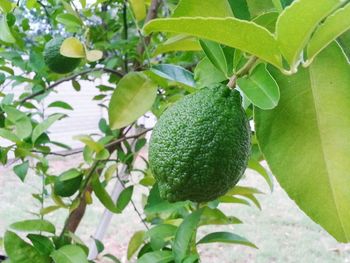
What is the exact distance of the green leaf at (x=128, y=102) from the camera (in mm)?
657

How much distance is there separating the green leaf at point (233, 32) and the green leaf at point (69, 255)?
548 millimetres

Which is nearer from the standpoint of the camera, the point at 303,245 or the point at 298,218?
the point at 303,245

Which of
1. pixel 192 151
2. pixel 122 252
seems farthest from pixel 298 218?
pixel 192 151

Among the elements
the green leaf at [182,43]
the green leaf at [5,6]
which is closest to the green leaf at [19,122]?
the green leaf at [5,6]

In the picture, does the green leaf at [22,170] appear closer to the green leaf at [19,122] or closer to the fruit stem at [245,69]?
the green leaf at [19,122]

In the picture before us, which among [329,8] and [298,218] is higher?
[329,8]

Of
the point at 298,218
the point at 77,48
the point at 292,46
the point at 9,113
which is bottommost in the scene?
the point at 298,218

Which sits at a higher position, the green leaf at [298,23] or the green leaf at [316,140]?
the green leaf at [298,23]

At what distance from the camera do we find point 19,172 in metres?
0.92

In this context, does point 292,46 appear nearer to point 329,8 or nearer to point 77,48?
point 329,8

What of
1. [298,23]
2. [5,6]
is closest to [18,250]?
[5,6]

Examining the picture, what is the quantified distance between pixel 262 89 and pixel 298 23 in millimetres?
88

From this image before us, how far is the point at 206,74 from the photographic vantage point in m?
0.52

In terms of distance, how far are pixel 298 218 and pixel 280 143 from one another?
9.24 feet
